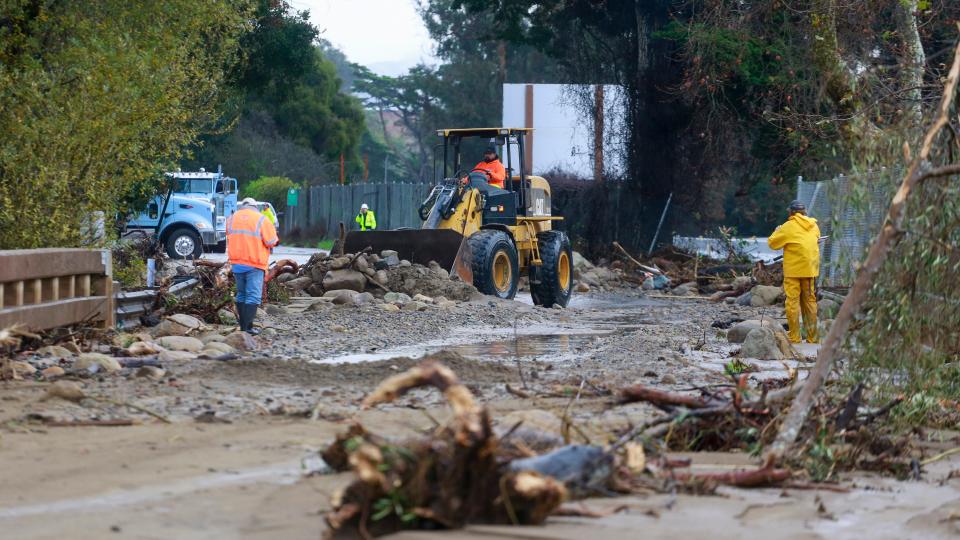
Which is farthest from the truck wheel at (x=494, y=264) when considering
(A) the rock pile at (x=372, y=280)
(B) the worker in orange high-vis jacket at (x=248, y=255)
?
(B) the worker in orange high-vis jacket at (x=248, y=255)

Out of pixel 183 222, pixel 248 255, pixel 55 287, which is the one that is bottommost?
pixel 55 287

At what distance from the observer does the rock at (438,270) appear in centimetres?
1983

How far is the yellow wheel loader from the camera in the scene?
20219 mm

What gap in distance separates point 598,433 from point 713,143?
80.7 feet

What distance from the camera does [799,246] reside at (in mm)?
15242

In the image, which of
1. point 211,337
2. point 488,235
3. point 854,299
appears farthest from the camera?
point 488,235

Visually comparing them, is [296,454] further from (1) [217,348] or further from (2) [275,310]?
(2) [275,310]

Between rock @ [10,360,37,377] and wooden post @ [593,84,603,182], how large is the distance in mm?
25107

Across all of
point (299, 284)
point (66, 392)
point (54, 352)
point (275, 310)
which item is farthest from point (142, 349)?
point (299, 284)

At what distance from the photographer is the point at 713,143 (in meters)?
31.0

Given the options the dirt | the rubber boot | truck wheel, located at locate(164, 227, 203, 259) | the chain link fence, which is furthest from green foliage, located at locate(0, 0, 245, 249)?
truck wheel, located at locate(164, 227, 203, 259)

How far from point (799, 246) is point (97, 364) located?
8551mm

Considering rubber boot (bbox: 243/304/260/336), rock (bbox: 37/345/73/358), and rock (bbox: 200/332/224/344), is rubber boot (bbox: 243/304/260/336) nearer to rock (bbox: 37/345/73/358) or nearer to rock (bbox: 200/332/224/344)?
rock (bbox: 200/332/224/344)

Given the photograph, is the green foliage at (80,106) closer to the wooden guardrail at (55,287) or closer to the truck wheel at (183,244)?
the wooden guardrail at (55,287)
